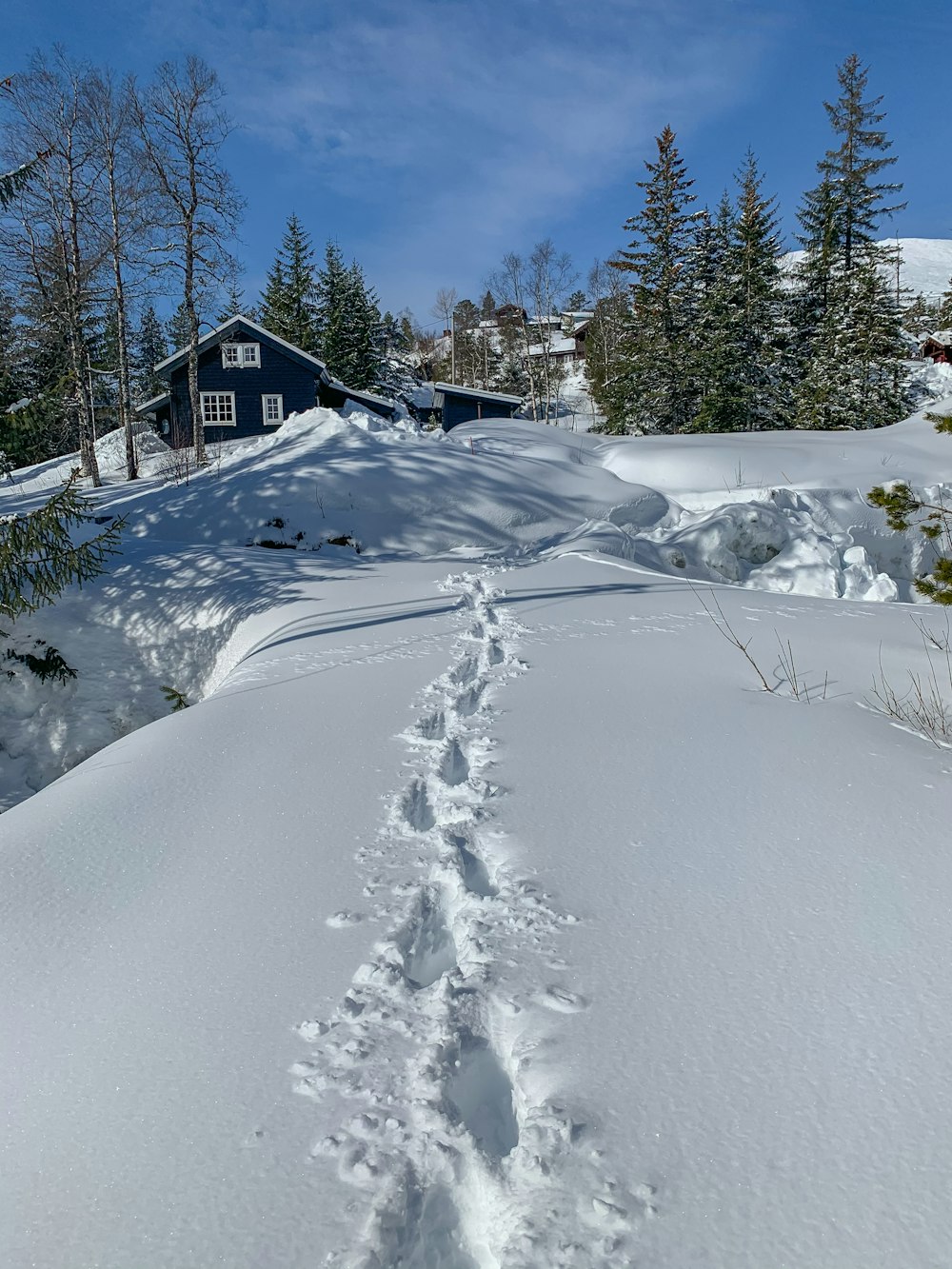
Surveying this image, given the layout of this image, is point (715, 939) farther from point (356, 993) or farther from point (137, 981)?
point (137, 981)

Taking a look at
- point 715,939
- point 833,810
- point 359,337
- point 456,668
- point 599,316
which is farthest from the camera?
point 599,316

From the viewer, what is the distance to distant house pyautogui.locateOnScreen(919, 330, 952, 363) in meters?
38.8

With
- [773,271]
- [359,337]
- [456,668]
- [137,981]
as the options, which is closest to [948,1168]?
[137,981]

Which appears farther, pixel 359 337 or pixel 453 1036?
pixel 359 337

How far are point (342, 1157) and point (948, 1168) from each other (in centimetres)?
114

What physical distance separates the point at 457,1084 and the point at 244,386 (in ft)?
97.1

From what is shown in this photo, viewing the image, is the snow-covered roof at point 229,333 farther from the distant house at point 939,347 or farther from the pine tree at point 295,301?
the distant house at point 939,347

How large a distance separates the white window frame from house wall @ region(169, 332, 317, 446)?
0.30 feet

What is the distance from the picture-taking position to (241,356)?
27.1 metres

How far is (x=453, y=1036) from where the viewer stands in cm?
166

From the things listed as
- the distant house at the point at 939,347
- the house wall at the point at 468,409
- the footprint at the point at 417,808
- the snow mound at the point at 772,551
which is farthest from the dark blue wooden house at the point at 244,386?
the distant house at the point at 939,347

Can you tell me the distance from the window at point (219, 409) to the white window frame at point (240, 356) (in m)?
1.09

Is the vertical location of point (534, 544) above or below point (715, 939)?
above

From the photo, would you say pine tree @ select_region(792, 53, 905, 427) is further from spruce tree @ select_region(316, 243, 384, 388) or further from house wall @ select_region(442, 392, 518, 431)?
spruce tree @ select_region(316, 243, 384, 388)
